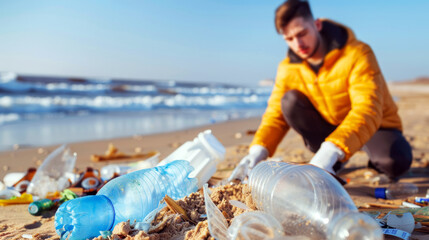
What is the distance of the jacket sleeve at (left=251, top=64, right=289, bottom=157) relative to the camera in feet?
9.95

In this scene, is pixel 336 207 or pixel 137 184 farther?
pixel 137 184

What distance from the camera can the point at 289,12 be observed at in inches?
116

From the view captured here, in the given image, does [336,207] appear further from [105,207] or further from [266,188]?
[105,207]

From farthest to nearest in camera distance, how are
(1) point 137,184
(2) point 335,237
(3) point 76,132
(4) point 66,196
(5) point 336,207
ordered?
(3) point 76,132 → (4) point 66,196 → (1) point 137,184 → (5) point 336,207 → (2) point 335,237

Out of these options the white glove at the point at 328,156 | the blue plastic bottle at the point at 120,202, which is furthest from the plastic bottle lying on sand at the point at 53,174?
the white glove at the point at 328,156

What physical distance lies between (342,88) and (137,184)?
2.05 metres

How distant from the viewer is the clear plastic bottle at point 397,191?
270 cm

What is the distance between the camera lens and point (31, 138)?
5.70m

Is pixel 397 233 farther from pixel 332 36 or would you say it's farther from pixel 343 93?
pixel 332 36

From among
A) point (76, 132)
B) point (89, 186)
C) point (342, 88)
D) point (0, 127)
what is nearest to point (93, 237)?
point (89, 186)

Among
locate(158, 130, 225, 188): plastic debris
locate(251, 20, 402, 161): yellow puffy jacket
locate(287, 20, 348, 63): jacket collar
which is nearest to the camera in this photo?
locate(158, 130, 225, 188): plastic debris

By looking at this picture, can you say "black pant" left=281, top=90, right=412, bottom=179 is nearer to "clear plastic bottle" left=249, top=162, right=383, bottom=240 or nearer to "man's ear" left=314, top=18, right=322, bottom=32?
"man's ear" left=314, top=18, right=322, bottom=32

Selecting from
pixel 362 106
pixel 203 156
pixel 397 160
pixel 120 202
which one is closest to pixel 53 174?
pixel 203 156

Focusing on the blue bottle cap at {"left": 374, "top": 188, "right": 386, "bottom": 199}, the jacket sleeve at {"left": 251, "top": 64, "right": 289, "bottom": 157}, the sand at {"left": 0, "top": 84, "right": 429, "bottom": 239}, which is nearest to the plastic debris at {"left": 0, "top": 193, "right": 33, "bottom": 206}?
the sand at {"left": 0, "top": 84, "right": 429, "bottom": 239}
